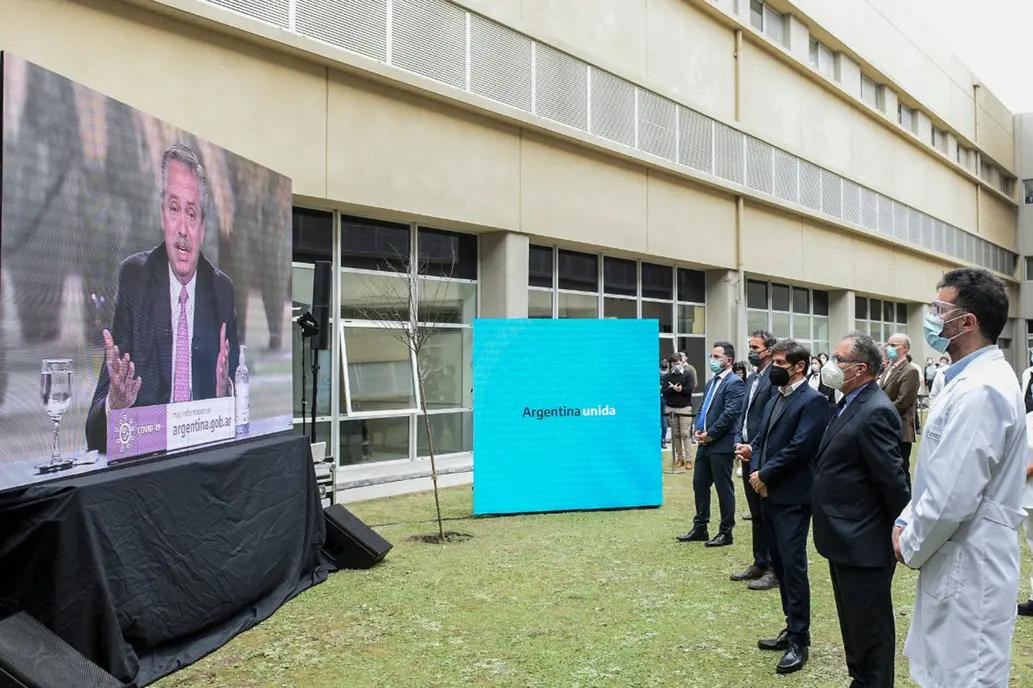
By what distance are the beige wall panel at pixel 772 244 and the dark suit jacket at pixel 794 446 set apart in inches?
610

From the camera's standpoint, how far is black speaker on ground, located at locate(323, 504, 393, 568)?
24.5 ft

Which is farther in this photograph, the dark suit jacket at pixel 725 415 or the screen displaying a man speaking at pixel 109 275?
the dark suit jacket at pixel 725 415

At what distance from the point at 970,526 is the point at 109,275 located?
15.5ft

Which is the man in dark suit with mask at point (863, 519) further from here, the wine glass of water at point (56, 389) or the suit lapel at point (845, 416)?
the wine glass of water at point (56, 389)

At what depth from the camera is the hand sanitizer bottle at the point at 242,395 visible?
6715 mm

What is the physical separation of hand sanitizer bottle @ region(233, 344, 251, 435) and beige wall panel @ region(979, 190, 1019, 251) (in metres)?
39.5

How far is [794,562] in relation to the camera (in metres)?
5.17

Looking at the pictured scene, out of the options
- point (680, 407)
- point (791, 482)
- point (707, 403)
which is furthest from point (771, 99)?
point (791, 482)

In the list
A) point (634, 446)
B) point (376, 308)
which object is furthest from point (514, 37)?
point (634, 446)

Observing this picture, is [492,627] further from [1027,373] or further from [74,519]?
[1027,373]

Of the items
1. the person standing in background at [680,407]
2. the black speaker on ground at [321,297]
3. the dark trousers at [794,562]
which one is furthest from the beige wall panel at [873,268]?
the dark trousers at [794,562]

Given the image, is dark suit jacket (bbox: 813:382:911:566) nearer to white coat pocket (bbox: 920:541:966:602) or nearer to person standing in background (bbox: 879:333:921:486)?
white coat pocket (bbox: 920:541:966:602)

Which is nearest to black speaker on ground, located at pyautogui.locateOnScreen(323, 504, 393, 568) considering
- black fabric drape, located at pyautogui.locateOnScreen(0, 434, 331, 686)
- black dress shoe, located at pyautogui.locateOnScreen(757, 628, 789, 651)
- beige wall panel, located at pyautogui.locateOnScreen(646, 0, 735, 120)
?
black fabric drape, located at pyautogui.locateOnScreen(0, 434, 331, 686)

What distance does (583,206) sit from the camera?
15.3 meters
